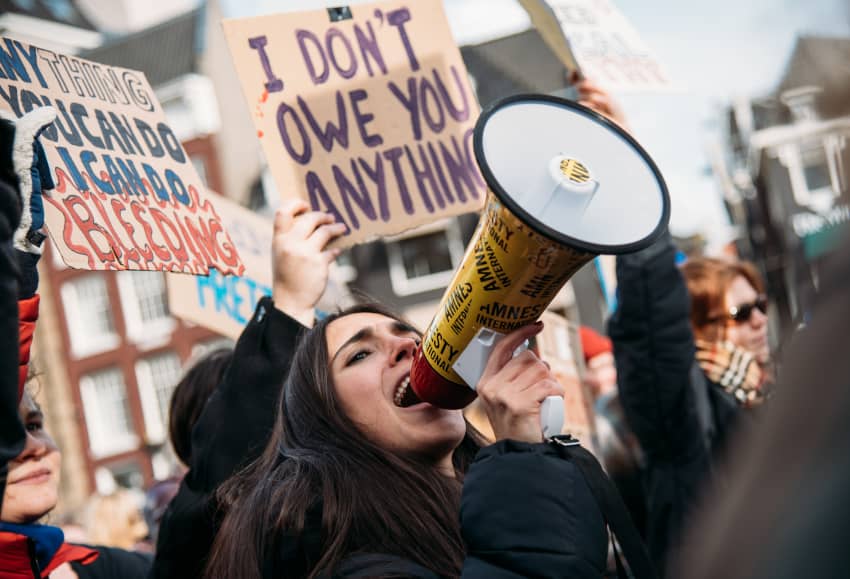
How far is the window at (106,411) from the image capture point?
27281mm

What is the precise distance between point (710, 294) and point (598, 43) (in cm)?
97

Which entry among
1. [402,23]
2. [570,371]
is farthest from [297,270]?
[570,371]

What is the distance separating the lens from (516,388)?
142 centimetres

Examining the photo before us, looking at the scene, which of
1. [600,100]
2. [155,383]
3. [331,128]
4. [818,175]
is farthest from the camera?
[155,383]

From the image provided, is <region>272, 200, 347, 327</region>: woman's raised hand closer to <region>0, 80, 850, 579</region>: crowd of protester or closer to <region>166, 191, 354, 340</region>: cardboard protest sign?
<region>0, 80, 850, 579</region>: crowd of protester

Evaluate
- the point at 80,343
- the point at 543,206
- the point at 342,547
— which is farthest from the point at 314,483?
the point at 80,343

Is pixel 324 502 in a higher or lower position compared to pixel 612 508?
higher

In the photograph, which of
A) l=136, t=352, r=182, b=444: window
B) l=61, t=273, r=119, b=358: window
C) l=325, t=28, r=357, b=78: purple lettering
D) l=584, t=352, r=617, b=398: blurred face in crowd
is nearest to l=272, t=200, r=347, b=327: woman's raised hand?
l=325, t=28, r=357, b=78: purple lettering

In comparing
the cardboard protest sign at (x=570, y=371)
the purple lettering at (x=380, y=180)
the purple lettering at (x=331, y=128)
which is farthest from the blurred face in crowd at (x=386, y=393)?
the cardboard protest sign at (x=570, y=371)

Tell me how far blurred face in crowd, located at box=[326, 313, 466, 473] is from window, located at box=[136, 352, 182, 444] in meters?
25.7

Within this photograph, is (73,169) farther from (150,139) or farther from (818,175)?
(818,175)

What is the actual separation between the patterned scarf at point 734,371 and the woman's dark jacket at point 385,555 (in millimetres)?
1317

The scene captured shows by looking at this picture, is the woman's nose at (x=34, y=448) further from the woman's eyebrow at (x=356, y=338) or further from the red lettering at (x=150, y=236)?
the woman's eyebrow at (x=356, y=338)

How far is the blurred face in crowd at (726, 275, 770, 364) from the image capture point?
10.2ft
